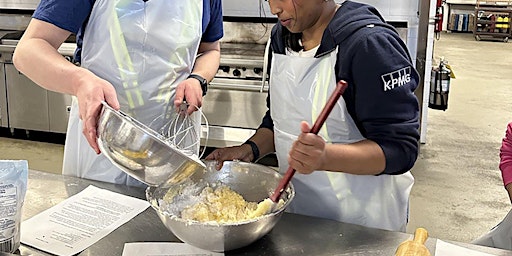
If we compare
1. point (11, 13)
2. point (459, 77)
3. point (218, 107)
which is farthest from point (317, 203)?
point (459, 77)

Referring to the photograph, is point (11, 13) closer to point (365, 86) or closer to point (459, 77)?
point (365, 86)

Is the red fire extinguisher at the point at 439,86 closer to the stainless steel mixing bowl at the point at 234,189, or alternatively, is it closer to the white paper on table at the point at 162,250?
the stainless steel mixing bowl at the point at 234,189

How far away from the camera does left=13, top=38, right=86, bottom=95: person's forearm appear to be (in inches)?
50.4

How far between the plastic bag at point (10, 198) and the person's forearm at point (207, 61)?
0.66 meters

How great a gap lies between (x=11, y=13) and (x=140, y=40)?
3962 millimetres

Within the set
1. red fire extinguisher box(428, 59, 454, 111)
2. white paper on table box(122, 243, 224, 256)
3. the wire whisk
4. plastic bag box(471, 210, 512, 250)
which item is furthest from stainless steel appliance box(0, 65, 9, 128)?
plastic bag box(471, 210, 512, 250)

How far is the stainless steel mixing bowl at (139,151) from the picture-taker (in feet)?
3.47

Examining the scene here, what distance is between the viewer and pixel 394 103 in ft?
4.05

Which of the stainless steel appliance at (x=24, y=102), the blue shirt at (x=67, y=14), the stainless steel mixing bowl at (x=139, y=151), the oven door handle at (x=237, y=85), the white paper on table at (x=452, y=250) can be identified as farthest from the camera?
the stainless steel appliance at (x=24, y=102)

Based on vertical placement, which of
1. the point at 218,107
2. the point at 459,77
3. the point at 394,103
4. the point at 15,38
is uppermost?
the point at 394,103

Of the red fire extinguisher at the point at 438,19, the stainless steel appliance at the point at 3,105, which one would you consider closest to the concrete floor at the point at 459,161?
the stainless steel appliance at the point at 3,105

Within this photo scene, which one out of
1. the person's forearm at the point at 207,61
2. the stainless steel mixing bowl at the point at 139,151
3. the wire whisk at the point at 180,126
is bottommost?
the wire whisk at the point at 180,126

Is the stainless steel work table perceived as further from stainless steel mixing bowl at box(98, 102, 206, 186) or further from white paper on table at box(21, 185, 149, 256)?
stainless steel mixing bowl at box(98, 102, 206, 186)

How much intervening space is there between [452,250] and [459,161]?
336 centimetres
